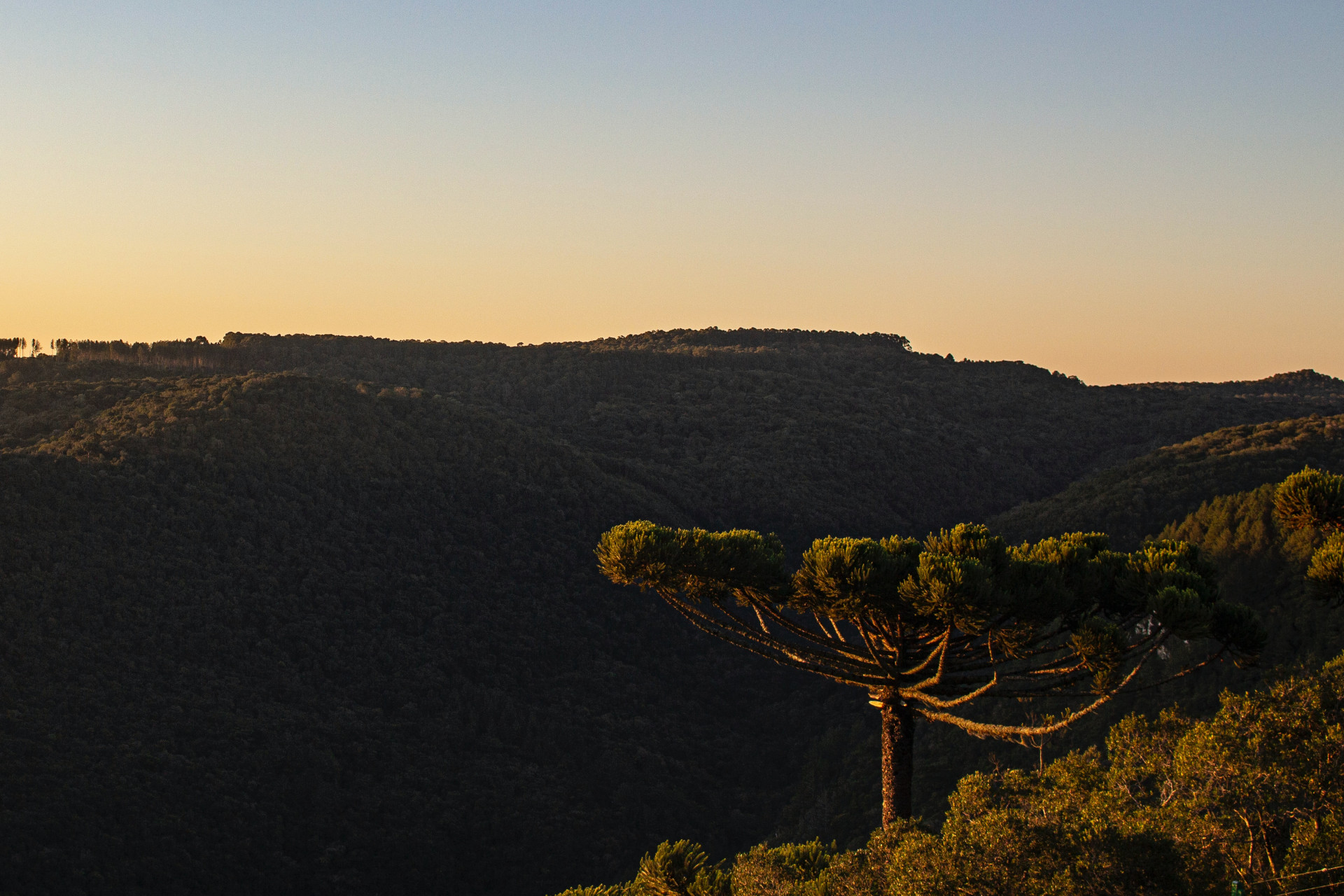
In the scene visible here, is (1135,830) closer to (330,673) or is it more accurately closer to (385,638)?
(330,673)

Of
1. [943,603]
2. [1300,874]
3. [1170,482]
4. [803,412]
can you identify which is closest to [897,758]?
[943,603]

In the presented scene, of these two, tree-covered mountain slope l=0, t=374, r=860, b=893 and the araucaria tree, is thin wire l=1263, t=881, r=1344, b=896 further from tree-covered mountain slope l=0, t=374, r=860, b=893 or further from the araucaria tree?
tree-covered mountain slope l=0, t=374, r=860, b=893

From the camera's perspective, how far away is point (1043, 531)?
47.8 m

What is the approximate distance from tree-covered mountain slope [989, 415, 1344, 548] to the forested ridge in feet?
5.12

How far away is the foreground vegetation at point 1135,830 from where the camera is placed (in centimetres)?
953

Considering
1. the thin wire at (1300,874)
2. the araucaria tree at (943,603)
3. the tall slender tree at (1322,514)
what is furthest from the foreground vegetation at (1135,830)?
the tall slender tree at (1322,514)

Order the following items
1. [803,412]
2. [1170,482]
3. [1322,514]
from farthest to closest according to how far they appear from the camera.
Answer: [803,412] → [1170,482] → [1322,514]

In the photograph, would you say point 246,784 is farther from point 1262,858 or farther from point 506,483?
point 1262,858

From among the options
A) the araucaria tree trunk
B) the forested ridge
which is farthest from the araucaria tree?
the forested ridge

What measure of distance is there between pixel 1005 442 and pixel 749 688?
3750 cm

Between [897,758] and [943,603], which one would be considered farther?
[897,758]

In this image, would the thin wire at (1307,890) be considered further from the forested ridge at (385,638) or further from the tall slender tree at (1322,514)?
the forested ridge at (385,638)

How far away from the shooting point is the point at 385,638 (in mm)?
43062

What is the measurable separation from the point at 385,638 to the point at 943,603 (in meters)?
36.2
